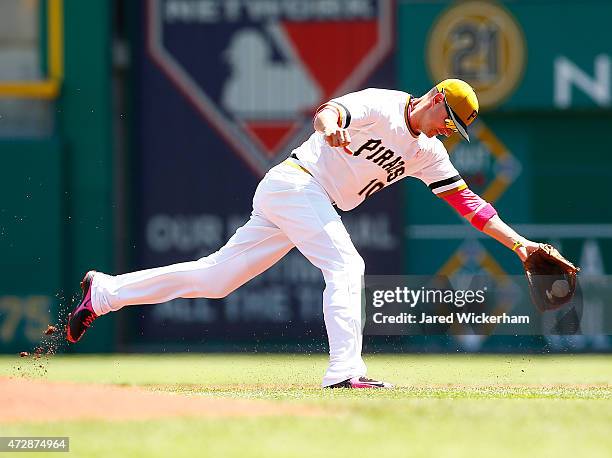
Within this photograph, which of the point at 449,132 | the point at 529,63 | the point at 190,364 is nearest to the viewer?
the point at 449,132

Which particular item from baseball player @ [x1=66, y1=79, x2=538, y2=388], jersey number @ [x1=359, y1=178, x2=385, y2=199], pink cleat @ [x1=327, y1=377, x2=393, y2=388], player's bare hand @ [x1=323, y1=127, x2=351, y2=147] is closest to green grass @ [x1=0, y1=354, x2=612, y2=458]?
pink cleat @ [x1=327, y1=377, x2=393, y2=388]

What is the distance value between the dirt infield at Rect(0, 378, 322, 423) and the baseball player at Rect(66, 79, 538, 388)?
0.96m

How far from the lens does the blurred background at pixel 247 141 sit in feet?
39.4

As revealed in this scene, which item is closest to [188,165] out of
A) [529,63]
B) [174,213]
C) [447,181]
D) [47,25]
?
[174,213]

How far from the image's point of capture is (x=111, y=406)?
18.1ft

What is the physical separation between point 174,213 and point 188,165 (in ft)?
1.56

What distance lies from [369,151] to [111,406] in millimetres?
2066

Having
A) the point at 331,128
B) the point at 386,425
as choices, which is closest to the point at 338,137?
the point at 331,128

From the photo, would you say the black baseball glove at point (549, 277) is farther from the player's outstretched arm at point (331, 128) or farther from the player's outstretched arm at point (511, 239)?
the player's outstretched arm at point (331, 128)

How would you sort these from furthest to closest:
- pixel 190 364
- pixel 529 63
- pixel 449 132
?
pixel 529 63 → pixel 190 364 → pixel 449 132

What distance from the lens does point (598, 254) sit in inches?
474

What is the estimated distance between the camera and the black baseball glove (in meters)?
7.20

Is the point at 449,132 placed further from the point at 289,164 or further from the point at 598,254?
the point at 598,254

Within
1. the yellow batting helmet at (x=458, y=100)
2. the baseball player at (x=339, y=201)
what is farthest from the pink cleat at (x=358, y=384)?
the yellow batting helmet at (x=458, y=100)
